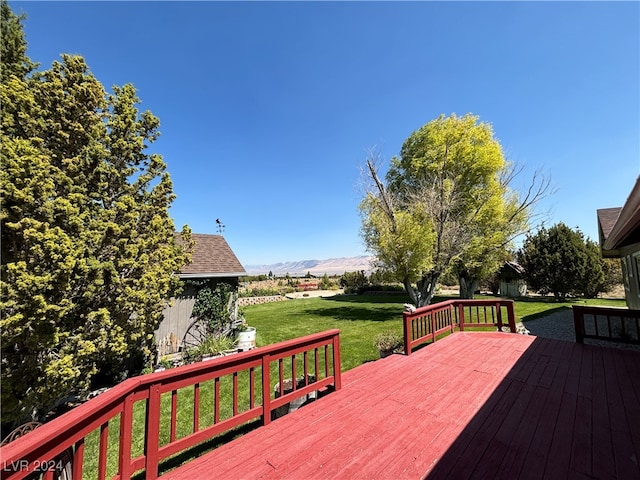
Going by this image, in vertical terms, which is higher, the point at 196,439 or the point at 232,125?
the point at 232,125

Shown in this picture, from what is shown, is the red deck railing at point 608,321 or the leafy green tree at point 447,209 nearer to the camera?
the red deck railing at point 608,321

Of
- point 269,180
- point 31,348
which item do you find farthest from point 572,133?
point 269,180

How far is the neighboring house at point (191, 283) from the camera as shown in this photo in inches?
323

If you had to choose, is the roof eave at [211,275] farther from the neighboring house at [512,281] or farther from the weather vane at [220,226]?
the neighboring house at [512,281]

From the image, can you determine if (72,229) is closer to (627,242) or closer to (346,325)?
(346,325)

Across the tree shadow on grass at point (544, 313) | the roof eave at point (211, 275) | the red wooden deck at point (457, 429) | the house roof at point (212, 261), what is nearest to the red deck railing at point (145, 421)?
the red wooden deck at point (457, 429)

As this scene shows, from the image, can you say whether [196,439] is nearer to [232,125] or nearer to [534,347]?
[534,347]

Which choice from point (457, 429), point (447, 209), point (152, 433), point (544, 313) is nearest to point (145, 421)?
point (152, 433)

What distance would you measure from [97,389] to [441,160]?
15264 millimetres

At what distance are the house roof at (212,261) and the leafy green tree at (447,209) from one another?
6026mm

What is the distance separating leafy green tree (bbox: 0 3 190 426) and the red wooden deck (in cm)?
320

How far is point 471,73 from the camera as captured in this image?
30.8 feet

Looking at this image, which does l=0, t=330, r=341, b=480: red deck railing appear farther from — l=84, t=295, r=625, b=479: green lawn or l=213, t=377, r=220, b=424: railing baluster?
l=84, t=295, r=625, b=479: green lawn

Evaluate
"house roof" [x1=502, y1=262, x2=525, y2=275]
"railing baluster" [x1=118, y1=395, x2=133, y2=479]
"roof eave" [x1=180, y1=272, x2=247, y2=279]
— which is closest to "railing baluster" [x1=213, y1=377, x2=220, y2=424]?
"railing baluster" [x1=118, y1=395, x2=133, y2=479]
